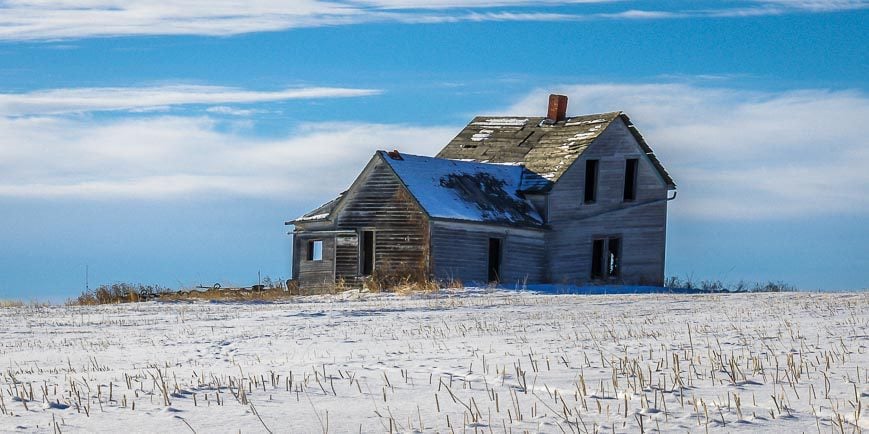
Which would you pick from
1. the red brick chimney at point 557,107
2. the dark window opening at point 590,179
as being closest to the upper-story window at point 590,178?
the dark window opening at point 590,179

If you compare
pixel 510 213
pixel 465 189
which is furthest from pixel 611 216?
pixel 465 189

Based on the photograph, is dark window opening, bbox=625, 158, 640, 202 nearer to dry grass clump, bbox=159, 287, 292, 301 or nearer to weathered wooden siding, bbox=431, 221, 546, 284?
weathered wooden siding, bbox=431, 221, 546, 284

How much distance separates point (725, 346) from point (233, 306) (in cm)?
1608

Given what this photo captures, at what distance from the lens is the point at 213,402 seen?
29.9 feet

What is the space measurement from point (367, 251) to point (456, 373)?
24.0m

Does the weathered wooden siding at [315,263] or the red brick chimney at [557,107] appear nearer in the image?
the weathered wooden siding at [315,263]

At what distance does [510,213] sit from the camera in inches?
1385

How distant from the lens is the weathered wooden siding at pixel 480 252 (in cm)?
3278

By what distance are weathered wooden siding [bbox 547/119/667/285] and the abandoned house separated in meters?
0.04

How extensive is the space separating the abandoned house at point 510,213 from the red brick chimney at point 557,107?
4 cm

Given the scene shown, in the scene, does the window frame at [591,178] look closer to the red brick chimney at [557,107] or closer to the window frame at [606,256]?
the window frame at [606,256]

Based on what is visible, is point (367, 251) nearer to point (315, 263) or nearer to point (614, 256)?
point (315, 263)

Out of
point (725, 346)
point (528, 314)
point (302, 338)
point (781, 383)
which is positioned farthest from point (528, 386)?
point (528, 314)

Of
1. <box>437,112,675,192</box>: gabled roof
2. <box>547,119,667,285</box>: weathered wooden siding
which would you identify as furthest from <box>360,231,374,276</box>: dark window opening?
<box>547,119,667,285</box>: weathered wooden siding
